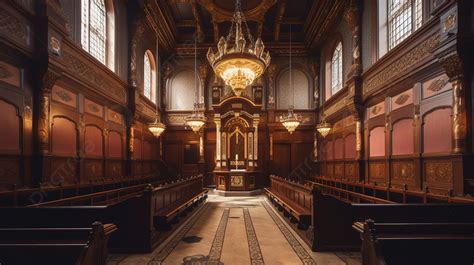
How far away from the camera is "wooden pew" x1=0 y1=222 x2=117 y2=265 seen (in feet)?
7.98

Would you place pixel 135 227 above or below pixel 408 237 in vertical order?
below

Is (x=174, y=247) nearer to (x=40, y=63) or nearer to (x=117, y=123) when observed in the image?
(x=40, y=63)

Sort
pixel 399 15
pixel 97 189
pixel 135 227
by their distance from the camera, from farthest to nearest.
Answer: pixel 399 15 < pixel 97 189 < pixel 135 227

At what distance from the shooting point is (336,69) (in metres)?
13.0

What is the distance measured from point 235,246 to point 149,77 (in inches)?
444

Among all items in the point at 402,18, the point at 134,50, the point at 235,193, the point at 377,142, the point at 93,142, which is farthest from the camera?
the point at 235,193

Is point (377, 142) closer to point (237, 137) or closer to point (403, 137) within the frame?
point (403, 137)

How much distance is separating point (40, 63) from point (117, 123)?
178 inches

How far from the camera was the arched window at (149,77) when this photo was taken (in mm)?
13562

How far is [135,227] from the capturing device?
14.6 ft

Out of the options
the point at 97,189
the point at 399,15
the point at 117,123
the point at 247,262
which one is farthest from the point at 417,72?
the point at 117,123

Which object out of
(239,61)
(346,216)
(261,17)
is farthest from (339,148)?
(346,216)

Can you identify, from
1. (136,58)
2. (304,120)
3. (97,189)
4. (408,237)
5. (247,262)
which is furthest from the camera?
(304,120)

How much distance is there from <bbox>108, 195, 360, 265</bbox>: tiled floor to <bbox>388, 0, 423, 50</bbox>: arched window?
577 centimetres
